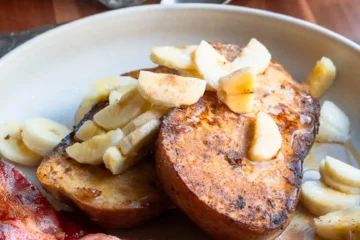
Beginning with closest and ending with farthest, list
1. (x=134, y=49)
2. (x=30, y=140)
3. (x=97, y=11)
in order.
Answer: (x=30, y=140) < (x=134, y=49) < (x=97, y=11)

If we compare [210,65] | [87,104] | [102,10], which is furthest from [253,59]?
[102,10]

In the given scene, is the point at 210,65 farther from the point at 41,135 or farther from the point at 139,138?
the point at 41,135

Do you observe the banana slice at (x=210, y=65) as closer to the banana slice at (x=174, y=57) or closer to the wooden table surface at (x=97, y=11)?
the banana slice at (x=174, y=57)

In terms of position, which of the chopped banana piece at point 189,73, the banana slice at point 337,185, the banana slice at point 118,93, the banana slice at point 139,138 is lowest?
the banana slice at point 337,185

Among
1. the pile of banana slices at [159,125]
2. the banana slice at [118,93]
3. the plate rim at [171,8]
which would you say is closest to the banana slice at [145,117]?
the pile of banana slices at [159,125]

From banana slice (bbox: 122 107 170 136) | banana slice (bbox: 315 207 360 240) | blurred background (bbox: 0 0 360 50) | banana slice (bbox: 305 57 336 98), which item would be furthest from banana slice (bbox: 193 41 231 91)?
blurred background (bbox: 0 0 360 50)

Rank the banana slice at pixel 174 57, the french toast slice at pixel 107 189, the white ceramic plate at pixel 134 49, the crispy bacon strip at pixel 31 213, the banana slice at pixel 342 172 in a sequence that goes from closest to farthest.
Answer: the crispy bacon strip at pixel 31 213, the french toast slice at pixel 107 189, the banana slice at pixel 342 172, the banana slice at pixel 174 57, the white ceramic plate at pixel 134 49

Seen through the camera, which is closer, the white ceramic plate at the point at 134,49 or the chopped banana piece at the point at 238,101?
the chopped banana piece at the point at 238,101

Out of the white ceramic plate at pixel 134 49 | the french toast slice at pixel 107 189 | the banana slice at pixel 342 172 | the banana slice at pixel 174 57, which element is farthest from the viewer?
the white ceramic plate at pixel 134 49
